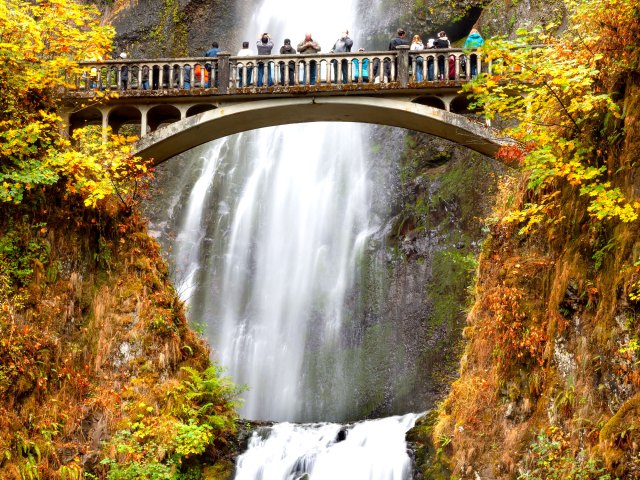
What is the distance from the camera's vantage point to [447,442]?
45.2 ft

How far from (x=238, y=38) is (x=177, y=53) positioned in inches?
104

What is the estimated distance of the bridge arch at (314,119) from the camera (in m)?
16.4

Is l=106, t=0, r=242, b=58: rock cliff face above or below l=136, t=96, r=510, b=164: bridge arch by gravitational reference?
above

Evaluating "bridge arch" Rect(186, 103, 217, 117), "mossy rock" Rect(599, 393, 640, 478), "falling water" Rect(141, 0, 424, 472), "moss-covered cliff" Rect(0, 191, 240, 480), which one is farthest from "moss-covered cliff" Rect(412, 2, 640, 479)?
"bridge arch" Rect(186, 103, 217, 117)

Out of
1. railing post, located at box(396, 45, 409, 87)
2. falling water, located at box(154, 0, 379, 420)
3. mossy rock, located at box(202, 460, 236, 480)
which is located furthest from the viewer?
falling water, located at box(154, 0, 379, 420)

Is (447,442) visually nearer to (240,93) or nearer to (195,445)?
(195,445)

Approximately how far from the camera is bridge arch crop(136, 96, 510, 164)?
16.4m

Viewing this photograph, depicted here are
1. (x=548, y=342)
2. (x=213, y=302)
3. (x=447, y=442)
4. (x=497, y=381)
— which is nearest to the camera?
(x=548, y=342)

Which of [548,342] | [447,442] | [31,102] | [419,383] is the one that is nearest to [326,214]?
[419,383]

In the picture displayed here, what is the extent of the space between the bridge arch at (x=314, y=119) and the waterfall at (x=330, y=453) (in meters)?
6.32

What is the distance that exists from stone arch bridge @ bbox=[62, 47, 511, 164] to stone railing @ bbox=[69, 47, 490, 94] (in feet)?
0.07

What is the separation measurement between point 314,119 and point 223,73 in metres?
2.35

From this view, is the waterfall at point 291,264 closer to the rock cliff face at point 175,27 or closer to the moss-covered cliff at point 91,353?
the rock cliff face at point 175,27

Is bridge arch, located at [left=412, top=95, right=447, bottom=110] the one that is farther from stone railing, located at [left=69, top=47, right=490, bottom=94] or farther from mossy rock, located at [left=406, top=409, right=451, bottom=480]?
mossy rock, located at [left=406, top=409, right=451, bottom=480]
